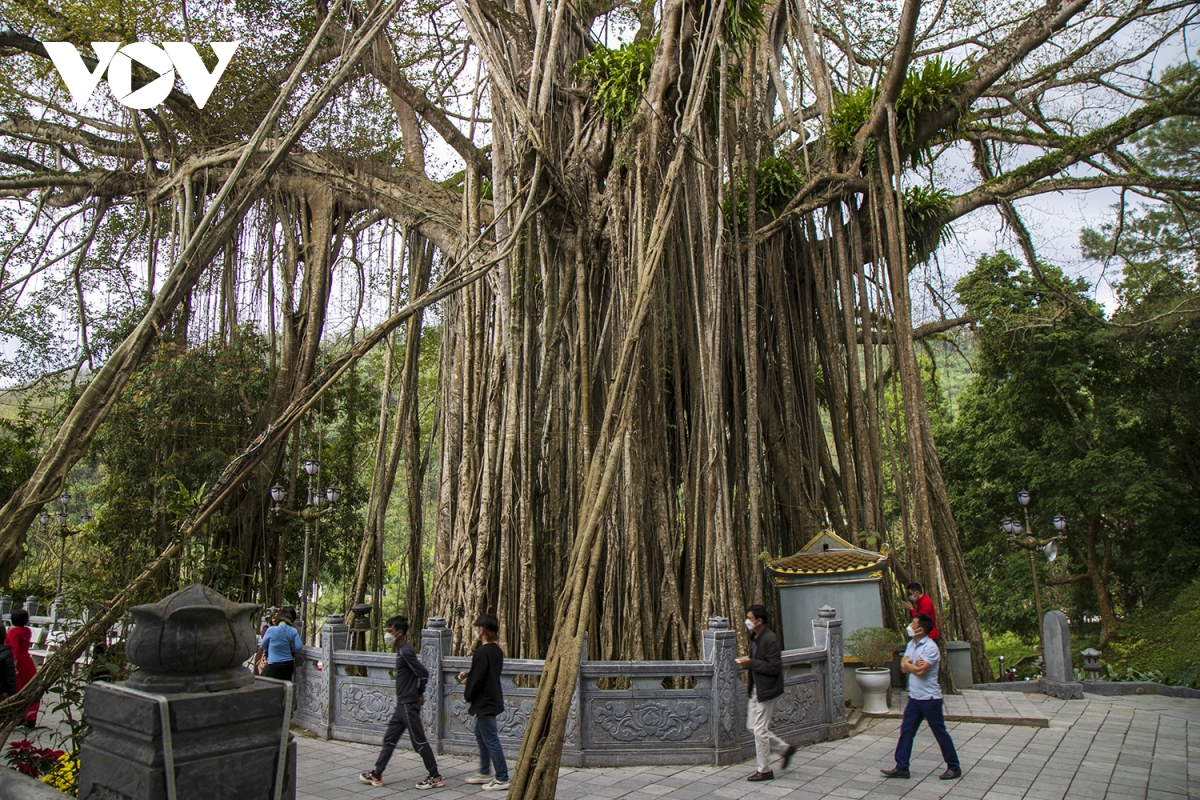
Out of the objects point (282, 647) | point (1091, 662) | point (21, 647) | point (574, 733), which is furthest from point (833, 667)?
point (21, 647)

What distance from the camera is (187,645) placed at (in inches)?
77.4

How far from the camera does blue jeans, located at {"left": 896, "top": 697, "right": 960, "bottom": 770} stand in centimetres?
391

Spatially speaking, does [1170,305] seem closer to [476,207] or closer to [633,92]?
[633,92]

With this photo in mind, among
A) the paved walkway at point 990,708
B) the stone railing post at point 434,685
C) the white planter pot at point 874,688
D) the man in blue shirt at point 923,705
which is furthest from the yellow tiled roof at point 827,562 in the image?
the stone railing post at point 434,685

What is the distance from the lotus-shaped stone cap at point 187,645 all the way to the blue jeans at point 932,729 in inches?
124

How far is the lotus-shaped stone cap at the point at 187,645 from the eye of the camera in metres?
1.96

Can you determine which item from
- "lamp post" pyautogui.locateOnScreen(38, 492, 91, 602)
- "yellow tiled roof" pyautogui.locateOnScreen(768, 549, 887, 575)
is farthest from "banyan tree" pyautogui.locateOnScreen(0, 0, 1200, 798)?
"lamp post" pyautogui.locateOnScreen(38, 492, 91, 602)

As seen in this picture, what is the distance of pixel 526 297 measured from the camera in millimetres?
5766

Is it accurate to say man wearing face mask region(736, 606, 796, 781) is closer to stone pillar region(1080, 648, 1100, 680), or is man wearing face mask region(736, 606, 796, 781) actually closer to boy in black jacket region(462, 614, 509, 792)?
boy in black jacket region(462, 614, 509, 792)

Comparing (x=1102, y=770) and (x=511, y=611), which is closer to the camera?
(x=1102, y=770)

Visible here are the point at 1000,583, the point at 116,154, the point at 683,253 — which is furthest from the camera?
the point at 1000,583

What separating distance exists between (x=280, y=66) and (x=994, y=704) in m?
7.87

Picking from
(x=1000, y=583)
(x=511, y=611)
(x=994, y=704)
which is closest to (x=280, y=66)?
(x=511, y=611)

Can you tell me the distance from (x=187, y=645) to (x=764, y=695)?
2.82m
